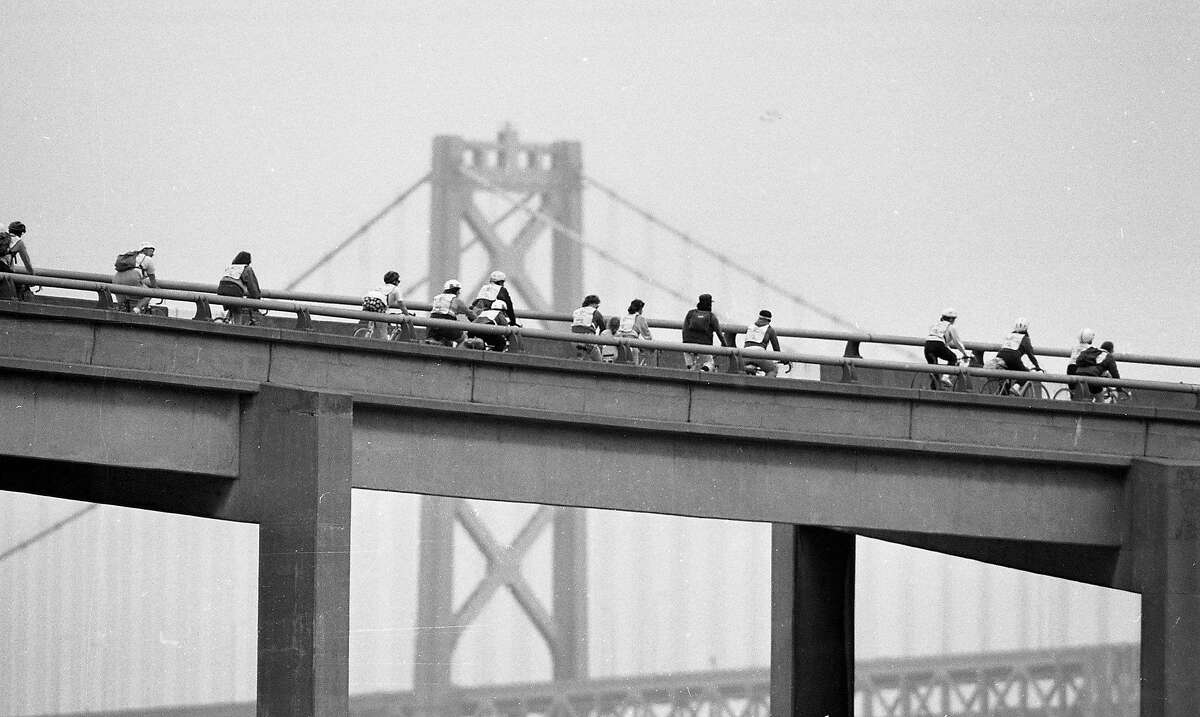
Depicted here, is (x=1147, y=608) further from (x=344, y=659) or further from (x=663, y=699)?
(x=663, y=699)

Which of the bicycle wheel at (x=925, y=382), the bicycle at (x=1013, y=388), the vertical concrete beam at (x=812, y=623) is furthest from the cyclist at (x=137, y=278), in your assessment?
the vertical concrete beam at (x=812, y=623)

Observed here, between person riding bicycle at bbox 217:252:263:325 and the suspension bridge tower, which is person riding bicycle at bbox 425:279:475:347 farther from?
the suspension bridge tower

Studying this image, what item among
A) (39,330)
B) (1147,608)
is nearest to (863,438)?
(1147,608)

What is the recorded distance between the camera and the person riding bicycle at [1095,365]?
2909cm

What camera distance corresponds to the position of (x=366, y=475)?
82.4ft

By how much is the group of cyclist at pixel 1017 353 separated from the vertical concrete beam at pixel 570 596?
5165cm

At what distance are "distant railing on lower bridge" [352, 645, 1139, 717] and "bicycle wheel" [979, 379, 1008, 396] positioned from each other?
5230 cm

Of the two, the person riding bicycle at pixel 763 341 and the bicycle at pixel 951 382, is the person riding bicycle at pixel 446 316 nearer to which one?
the person riding bicycle at pixel 763 341

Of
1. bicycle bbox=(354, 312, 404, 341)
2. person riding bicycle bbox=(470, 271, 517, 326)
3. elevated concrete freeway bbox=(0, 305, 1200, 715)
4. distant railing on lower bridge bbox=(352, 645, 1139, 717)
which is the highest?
person riding bicycle bbox=(470, 271, 517, 326)

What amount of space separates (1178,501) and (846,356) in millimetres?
5223

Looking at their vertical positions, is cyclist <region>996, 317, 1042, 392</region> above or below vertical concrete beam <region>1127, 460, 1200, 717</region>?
above

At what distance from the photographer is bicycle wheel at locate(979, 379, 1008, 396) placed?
2880 centimetres

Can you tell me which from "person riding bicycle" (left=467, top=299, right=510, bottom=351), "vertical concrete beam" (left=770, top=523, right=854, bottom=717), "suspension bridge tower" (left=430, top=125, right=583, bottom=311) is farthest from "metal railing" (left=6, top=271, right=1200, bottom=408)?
"suspension bridge tower" (left=430, top=125, right=583, bottom=311)

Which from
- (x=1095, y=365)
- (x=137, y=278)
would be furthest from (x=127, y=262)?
(x=1095, y=365)
